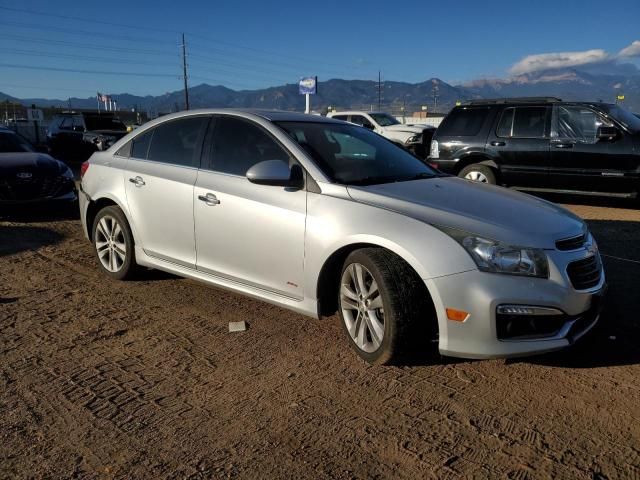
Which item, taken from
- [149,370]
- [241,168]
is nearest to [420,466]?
[149,370]

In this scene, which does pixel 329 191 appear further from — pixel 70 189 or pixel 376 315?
pixel 70 189

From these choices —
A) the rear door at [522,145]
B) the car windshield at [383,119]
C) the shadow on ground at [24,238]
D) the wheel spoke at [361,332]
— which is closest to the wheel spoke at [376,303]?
the wheel spoke at [361,332]

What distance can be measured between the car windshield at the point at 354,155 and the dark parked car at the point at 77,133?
14.5m

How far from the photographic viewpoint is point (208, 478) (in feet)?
7.79

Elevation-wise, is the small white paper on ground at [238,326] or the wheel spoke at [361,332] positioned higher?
the wheel spoke at [361,332]

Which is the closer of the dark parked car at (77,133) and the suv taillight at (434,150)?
the suv taillight at (434,150)

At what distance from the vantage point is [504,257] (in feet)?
10.1

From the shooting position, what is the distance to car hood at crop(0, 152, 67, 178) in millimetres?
8102

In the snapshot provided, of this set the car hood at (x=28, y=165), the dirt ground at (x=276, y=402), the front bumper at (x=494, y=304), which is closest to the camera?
the dirt ground at (x=276, y=402)

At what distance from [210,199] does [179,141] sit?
2.79 ft

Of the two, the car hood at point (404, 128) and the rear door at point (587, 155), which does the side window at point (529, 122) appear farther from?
the car hood at point (404, 128)

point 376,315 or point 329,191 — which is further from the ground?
point 329,191

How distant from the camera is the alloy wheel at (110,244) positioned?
16.6 feet

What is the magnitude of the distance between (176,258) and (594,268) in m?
3.10
